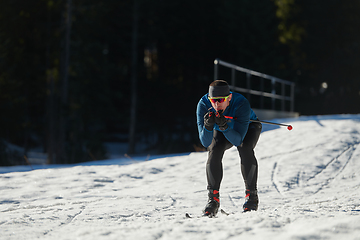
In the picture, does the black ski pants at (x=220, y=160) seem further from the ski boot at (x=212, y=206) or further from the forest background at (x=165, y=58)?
the forest background at (x=165, y=58)

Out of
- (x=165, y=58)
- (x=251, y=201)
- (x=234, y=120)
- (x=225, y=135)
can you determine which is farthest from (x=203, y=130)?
(x=165, y=58)

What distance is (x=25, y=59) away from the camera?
19.5 m

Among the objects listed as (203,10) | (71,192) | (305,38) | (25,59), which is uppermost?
(203,10)

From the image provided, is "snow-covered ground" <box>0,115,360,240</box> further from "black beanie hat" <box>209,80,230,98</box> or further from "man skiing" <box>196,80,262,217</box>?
"black beanie hat" <box>209,80,230,98</box>

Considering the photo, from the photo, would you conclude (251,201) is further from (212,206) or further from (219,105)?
(219,105)

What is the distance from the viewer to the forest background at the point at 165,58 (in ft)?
64.3

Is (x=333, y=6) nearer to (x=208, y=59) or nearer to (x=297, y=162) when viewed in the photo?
(x=208, y=59)

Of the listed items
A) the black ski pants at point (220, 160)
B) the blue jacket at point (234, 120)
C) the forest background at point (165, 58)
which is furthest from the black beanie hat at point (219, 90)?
the forest background at point (165, 58)

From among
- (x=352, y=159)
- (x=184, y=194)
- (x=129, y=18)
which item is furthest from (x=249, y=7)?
(x=184, y=194)

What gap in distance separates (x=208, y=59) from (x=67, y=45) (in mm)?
9768

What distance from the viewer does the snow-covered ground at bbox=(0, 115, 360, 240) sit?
2.86 metres

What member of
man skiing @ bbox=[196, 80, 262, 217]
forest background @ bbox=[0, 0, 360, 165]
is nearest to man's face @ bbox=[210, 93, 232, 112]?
man skiing @ bbox=[196, 80, 262, 217]

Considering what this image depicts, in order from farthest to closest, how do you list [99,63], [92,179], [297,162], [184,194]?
[99,63]
[297,162]
[92,179]
[184,194]

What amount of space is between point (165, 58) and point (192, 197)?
21.4 metres
